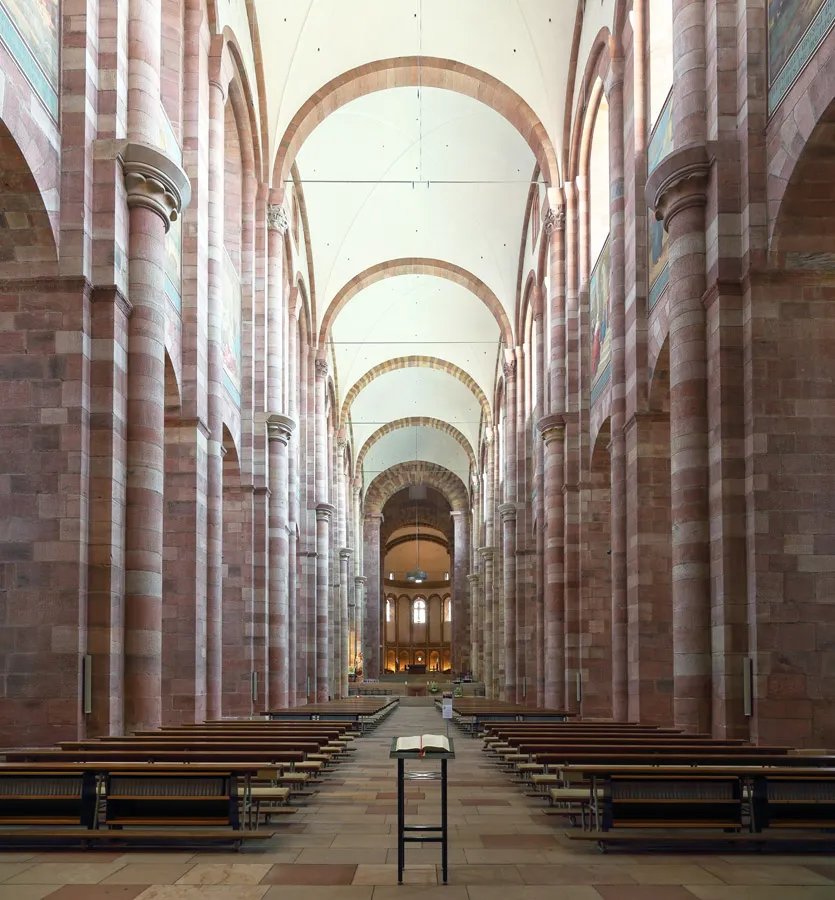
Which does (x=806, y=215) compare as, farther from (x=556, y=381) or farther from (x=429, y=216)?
(x=429, y=216)

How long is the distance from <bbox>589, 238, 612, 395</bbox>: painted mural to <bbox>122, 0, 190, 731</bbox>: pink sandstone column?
34.7 feet

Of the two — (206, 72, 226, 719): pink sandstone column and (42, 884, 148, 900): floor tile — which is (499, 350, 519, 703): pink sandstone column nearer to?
(206, 72, 226, 719): pink sandstone column

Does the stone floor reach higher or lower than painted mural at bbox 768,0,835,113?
lower

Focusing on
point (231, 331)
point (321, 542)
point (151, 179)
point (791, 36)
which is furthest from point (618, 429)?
point (321, 542)

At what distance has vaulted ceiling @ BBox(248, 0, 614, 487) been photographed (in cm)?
2788

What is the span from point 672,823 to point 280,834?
10.6 feet

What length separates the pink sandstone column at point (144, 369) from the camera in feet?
48.0

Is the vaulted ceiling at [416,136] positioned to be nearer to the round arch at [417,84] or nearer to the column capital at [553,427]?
the round arch at [417,84]

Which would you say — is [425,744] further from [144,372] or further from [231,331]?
[231,331]

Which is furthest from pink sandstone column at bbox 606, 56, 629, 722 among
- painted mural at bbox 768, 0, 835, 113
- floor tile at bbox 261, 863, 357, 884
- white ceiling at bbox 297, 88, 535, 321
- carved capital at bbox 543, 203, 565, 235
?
floor tile at bbox 261, 863, 357, 884

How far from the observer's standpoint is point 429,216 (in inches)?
1542

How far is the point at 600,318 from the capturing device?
24.7 metres

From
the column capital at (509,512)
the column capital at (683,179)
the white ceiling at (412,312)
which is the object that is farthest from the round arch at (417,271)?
the column capital at (683,179)

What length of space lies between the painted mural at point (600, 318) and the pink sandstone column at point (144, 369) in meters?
10.6
